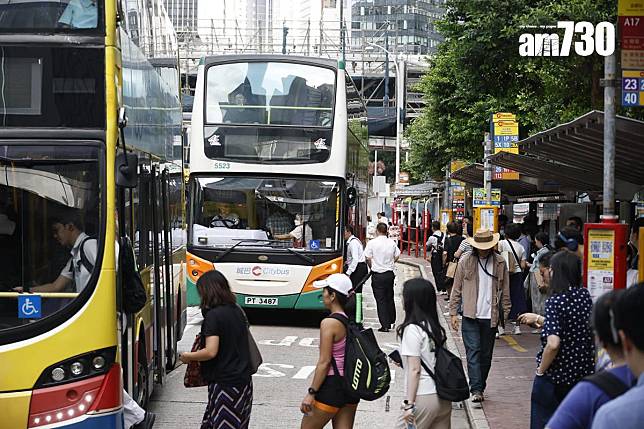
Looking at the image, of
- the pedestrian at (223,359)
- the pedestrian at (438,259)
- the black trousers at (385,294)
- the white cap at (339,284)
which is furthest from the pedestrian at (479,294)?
the pedestrian at (438,259)

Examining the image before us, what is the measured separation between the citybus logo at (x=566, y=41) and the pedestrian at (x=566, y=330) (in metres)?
4.98

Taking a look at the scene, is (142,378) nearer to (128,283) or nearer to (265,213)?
(128,283)

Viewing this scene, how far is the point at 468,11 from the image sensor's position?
Answer: 59.4ft

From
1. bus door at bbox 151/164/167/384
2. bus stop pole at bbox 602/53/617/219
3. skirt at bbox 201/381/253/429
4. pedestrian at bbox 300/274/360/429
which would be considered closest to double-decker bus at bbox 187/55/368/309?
bus door at bbox 151/164/167/384

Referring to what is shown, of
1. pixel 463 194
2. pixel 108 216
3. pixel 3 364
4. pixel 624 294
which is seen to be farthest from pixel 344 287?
pixel 463 194

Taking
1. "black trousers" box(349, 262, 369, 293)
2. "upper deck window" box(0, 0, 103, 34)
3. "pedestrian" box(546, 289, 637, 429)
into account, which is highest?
"upper deck window" box(0, 0, 103, 34)

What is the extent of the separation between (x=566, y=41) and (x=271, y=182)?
252 inches

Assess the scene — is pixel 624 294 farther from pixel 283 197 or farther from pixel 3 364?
pixel 283 197

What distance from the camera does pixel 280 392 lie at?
481 inches

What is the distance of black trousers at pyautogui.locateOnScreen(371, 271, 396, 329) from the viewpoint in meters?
17.8

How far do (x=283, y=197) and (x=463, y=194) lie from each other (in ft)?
69.8

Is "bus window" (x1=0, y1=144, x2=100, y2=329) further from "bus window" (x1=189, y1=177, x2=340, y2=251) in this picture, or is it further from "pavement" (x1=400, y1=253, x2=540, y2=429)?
"bus window" (x1=189, y1=177, x2=340, y2=251)

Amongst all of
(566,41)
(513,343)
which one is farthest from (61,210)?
(513,343)

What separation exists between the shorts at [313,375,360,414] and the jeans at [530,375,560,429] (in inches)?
48.8
